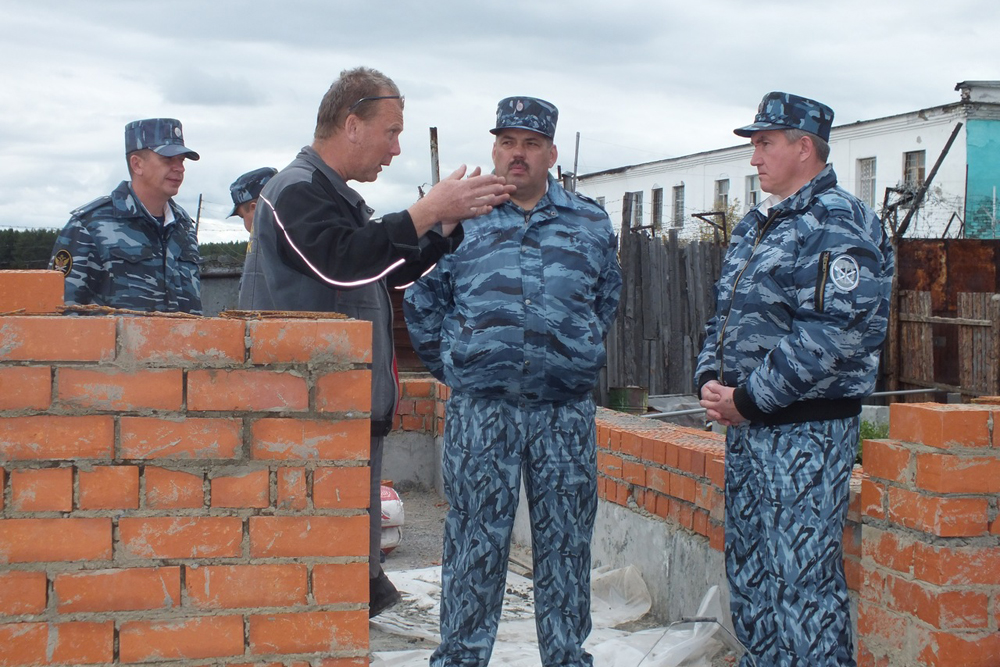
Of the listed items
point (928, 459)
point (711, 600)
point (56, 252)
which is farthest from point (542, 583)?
point (56, 252)

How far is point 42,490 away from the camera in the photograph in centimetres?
235

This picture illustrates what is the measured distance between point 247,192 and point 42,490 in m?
3.11

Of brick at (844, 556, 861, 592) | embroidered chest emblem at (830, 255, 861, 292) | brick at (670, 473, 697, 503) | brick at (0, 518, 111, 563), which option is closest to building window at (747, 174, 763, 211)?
brick at (670, 473, 697, 503)

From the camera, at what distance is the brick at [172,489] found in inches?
93.7

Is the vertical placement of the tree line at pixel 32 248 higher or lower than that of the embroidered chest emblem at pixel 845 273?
higher

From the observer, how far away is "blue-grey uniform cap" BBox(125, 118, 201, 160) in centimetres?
439

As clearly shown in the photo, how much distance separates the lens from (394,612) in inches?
181

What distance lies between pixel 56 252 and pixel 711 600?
2951mm

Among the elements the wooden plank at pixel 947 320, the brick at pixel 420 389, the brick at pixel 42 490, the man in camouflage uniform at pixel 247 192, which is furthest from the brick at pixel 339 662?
the wooden plank at pixel 947 320

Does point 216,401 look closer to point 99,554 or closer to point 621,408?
point 99,554

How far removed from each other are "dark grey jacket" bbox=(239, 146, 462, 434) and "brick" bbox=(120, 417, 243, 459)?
2.06ft

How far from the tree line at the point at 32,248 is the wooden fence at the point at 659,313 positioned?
719 cm

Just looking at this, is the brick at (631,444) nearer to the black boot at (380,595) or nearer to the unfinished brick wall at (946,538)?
the black boot at (380,595)

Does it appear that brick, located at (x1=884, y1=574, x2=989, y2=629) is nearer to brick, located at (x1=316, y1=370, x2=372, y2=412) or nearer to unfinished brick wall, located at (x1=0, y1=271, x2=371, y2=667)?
unfinished brick wall, located at (x1=0, y1=271, x2=371, y2=667)
